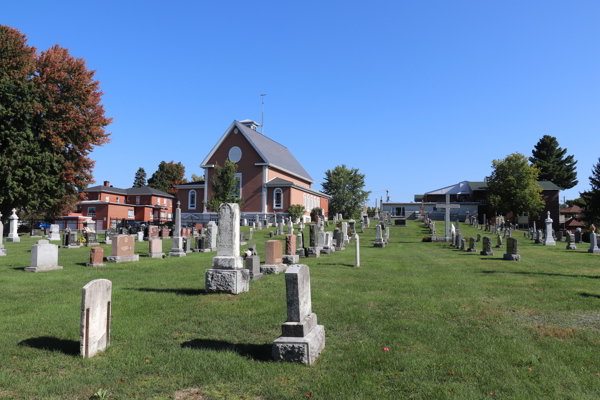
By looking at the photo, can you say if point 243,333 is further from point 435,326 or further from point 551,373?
point 551,373

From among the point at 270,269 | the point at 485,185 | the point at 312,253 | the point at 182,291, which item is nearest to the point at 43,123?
the point at 312,253

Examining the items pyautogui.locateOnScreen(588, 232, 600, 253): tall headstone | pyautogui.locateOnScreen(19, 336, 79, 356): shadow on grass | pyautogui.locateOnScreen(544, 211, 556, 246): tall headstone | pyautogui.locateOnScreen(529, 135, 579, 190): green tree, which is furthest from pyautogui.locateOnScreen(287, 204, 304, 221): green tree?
pyautogui.locateOnScreen(529, 135, 579, 190): green tree

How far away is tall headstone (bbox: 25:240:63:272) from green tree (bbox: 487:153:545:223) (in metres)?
57.2

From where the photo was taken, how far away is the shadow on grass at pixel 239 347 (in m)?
5.71

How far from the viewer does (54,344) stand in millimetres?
6188

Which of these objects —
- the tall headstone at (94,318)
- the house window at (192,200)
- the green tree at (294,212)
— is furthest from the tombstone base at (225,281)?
the house window at (192,200)

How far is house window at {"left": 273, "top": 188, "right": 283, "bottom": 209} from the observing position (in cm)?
4976

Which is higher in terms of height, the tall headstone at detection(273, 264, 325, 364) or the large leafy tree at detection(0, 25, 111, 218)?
the large leafy tree at detection(0, 25, 111, 218)

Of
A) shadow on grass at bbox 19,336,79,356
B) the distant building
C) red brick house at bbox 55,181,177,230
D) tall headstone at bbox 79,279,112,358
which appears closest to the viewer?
tall headstone at bbox 79,279,112,358

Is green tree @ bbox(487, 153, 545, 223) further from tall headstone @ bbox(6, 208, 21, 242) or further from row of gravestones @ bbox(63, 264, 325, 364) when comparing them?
row of gravestones @ bbox(63, 264, 325, 364)

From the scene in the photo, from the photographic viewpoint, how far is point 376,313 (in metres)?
8.07

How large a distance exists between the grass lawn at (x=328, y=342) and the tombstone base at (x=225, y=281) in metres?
0.29

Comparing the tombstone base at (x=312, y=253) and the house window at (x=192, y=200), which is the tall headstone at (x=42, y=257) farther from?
the house window at (x=192, y=200)

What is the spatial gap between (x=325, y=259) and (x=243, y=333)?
37.2 feet
